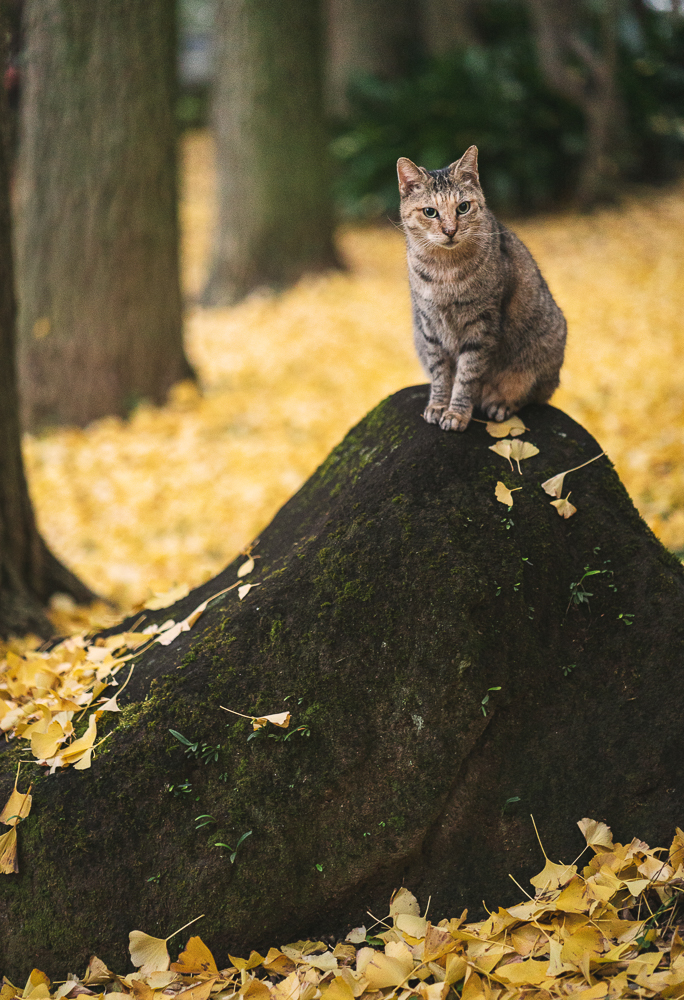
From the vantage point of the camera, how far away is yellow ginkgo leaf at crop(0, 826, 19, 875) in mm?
2430

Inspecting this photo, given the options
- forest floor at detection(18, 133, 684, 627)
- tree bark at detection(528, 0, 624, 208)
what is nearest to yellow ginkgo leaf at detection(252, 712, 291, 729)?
forest floor at detection(18, 133, 684, 627)

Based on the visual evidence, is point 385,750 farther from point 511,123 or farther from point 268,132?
point 511,123

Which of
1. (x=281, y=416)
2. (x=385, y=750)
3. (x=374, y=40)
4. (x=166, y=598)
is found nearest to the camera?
(x=385, y=750)

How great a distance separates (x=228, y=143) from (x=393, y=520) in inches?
322

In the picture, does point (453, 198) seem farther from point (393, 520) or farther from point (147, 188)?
point (147, 188)

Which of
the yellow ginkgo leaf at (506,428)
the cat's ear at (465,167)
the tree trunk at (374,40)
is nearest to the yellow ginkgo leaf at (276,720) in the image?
the yellow ginkgo leaf at (506,428)

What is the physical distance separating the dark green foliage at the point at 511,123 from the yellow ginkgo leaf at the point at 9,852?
35.2 ft

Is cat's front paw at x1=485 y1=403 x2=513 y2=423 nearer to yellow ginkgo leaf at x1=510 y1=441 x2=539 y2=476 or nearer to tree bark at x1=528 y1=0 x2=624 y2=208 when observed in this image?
yellow ginkgo leaf at x1=510 y1=441 x2=539 y2=476

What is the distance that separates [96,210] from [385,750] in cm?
526

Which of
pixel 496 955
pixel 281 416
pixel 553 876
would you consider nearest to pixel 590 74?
pixel 281 416

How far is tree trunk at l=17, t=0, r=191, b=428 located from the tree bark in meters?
6.62

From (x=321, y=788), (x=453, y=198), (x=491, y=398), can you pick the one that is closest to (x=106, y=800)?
(x=321, y=788)

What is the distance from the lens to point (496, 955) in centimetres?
216

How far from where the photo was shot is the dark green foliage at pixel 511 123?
12.0 meters
